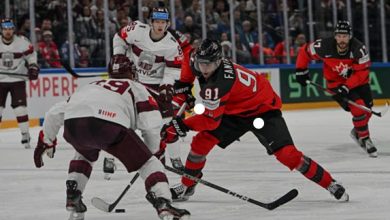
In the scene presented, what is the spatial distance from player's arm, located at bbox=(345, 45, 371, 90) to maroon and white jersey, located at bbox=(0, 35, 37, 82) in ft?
10.4

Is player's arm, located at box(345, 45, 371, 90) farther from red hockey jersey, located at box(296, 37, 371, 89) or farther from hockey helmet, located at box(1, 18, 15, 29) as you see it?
hockey helmet, located at box(1, 18, 15, 29)

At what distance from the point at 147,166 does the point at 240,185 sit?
6.54 feet

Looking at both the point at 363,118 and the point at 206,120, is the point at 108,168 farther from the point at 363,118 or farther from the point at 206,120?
the point at 363,118

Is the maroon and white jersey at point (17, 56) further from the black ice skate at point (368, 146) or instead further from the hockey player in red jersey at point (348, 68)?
the black ice skate at point (368, 146)

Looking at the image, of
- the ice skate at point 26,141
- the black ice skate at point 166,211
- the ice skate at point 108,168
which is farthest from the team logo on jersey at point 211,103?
the ice skate at point 26,141

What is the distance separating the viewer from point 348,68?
7.86 metres

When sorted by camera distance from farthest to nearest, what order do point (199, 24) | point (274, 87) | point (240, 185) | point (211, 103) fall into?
point (274, 87) → point (199, 24) → point (240, 185) → point (211, 103)

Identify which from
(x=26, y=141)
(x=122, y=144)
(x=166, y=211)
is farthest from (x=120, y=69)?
(x=26, y=141)

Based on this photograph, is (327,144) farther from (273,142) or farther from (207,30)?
(207,30)

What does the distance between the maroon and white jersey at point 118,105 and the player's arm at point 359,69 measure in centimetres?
371

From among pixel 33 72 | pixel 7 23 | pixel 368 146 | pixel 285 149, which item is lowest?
pixel 368 146

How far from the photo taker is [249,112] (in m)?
5.14

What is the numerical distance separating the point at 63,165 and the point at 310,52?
2213 millimetres

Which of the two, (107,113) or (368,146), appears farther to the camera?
(368,146)
